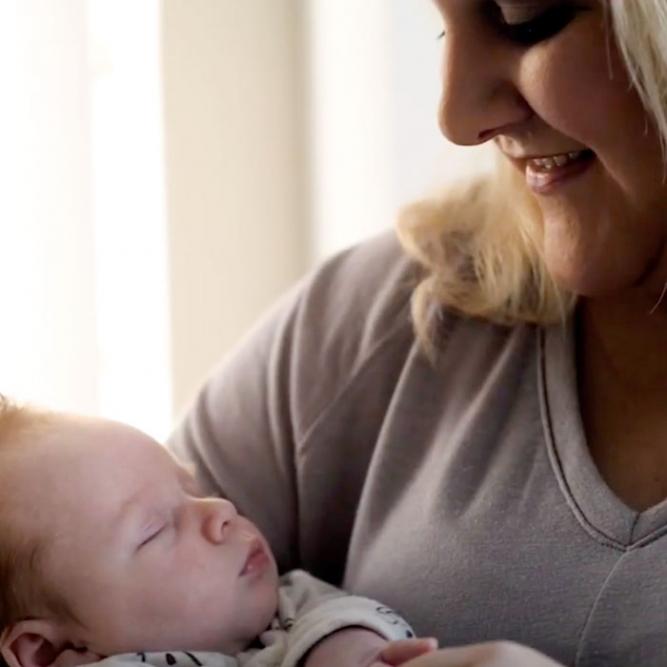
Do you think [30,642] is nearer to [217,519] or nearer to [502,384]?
[217,519]

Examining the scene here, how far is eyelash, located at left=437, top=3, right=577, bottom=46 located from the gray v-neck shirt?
0.85ft

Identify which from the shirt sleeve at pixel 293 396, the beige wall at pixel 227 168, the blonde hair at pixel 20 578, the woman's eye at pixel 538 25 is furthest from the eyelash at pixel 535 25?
the beige wall at pixel 227 168

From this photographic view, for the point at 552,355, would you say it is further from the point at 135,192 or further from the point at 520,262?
the point at 135,192

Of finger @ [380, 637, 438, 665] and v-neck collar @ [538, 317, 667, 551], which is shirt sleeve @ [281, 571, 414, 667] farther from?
v-neck collar @ [538, 317, 667, 551]

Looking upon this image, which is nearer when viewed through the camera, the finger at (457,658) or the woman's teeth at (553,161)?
the finger at (457,658)

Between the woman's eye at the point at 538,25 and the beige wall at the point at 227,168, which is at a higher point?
the woman's eye at the point at 538,25

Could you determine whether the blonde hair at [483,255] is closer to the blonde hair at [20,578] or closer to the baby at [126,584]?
the baby at [126,584]

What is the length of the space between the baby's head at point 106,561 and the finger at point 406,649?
148mm

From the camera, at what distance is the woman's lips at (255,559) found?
1.13 m

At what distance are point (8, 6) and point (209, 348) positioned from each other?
54 centimetres

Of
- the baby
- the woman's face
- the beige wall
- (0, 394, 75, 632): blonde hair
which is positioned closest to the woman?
the woman's face

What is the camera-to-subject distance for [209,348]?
6.29ft

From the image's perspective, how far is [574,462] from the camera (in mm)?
1118

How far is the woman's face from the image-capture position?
3.47 feet
